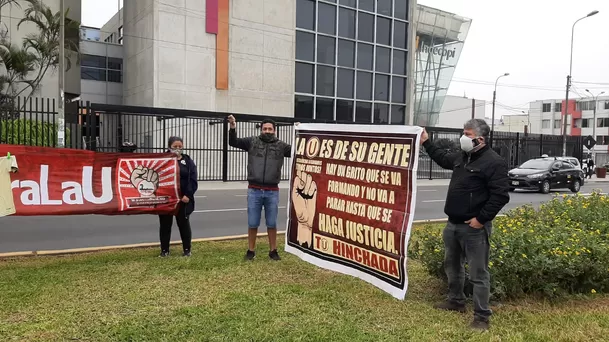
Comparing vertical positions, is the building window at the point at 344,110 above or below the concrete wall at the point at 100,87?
below

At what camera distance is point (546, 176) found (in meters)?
20.5

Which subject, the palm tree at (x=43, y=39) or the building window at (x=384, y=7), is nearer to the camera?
the palm tree at (x=43, y=39)

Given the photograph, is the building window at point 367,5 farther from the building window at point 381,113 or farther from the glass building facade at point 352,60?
the building window at point 381,113

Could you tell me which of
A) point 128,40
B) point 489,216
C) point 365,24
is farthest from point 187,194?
point 365,24

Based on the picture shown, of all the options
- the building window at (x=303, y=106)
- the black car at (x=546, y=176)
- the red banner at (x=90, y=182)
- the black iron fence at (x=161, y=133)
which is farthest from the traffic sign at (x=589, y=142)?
the red banner at (x=90, y=182)

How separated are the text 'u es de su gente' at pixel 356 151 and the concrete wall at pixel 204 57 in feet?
69.0

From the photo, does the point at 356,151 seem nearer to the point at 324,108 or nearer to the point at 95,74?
the point at 324,108

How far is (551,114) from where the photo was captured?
3472 inches

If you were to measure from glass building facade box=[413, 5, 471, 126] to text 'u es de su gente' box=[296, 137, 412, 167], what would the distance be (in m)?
33.5

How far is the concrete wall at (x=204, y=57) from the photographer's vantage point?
83.0 ft

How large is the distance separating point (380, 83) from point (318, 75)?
5.07 metres

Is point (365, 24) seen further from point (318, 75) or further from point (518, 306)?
point (518, 306)

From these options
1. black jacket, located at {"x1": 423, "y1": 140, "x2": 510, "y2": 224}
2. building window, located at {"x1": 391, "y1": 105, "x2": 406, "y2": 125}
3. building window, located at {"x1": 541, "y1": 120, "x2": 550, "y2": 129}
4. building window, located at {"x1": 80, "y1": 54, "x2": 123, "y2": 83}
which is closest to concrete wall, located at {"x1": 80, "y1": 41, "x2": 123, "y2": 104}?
building window, located at {"x1": 80, "y1": 54, "x2": 123, "y2": 83}

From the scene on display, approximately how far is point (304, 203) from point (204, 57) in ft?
72.1
